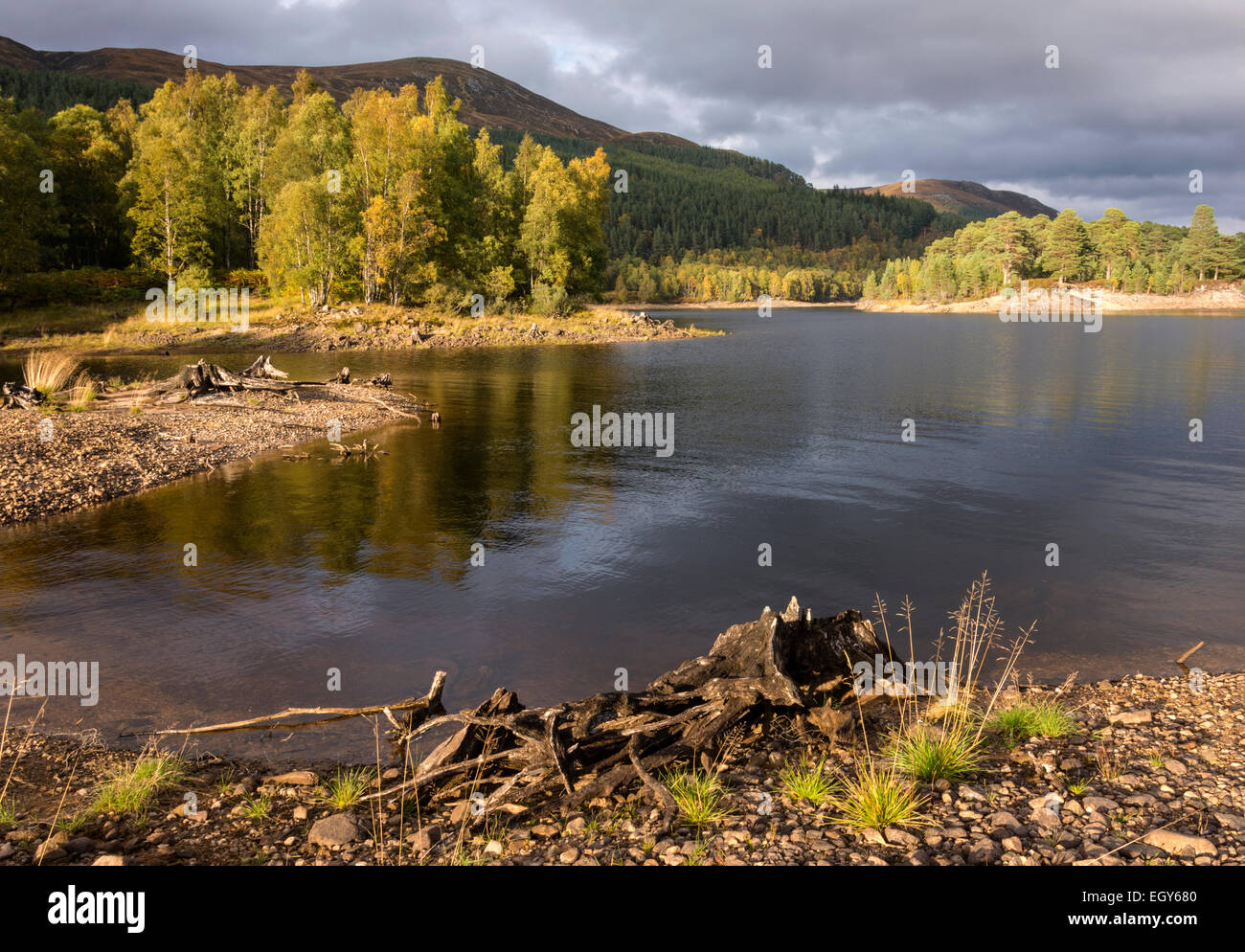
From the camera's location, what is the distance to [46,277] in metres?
67.6

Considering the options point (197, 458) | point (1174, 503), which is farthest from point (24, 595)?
point (1174, 503)

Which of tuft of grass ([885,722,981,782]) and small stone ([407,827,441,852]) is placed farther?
tuft of grass ([885,722,981,782])

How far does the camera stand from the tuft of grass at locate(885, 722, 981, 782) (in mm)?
7234

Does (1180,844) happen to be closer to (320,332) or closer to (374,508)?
(374,508)

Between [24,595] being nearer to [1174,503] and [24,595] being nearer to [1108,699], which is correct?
[1108,699]

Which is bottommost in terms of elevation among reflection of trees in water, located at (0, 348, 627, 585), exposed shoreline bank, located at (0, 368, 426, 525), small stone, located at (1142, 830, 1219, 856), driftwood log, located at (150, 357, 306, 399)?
small stone, located at (1142, 830, 1219, 856)

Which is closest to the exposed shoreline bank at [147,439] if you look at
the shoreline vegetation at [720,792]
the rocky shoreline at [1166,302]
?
the shoreline vegetation at [720,792]

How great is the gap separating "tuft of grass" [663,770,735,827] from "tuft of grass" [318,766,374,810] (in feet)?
9.43

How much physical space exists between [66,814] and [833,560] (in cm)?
1348

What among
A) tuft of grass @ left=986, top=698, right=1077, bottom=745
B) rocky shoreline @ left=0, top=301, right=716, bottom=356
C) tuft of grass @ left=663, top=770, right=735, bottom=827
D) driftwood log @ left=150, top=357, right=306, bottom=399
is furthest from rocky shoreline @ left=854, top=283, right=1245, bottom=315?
tuft of grass @ left=663, top=770, right=735, bottom=827

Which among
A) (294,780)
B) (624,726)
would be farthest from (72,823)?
(624,726)

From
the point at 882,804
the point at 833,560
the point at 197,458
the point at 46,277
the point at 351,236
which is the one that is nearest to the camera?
the point at 882,804

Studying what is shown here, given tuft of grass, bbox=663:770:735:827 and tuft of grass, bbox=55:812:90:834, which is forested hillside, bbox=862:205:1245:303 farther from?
tuft of grass, bbox=55:812:90:834

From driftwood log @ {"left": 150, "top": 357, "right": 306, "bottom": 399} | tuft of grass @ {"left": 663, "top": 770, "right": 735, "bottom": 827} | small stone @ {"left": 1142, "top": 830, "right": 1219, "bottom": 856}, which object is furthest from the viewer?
driftwood log @ {"left": 150, "top": 357, "right": 306, "bottom": 399}
